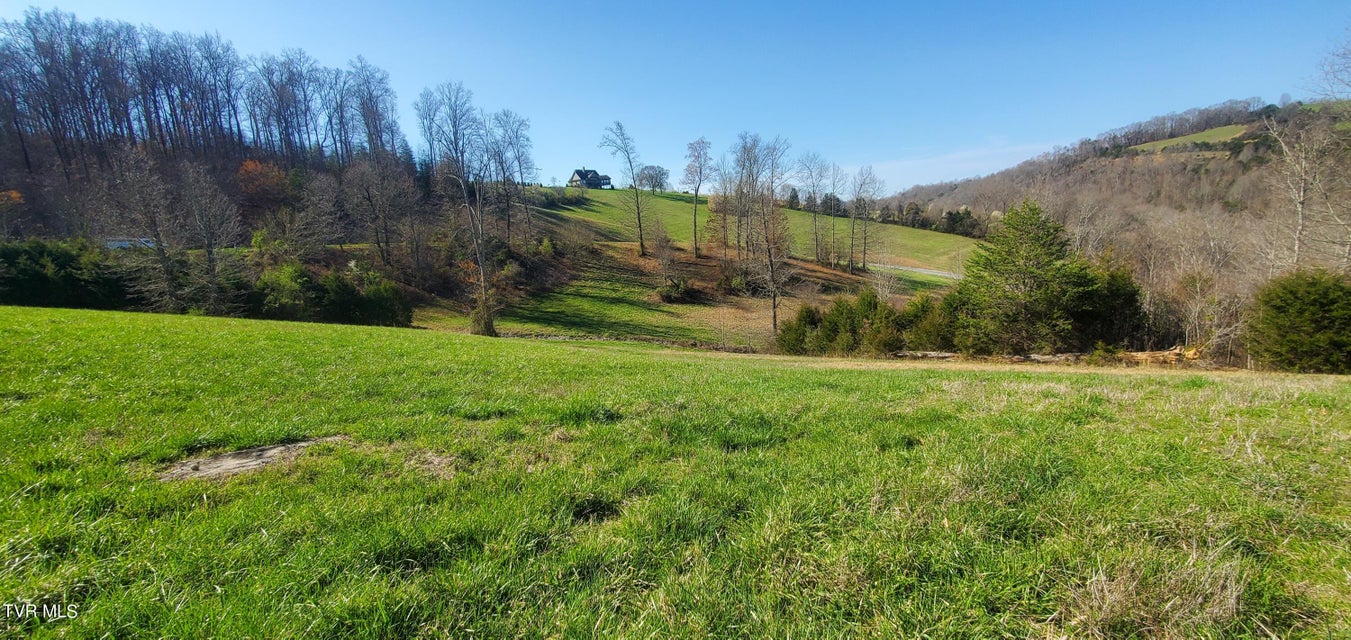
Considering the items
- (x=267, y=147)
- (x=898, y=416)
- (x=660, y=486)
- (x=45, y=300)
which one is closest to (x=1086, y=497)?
(x=898, y=416)

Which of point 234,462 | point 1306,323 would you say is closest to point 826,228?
point 1306,323

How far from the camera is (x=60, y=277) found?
25.6m

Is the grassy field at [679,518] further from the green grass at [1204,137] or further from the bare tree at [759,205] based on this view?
the green grass at [1204,137]

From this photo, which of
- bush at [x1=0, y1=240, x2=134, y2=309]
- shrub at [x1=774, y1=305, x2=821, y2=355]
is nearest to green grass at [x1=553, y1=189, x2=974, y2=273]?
shrub at [x1=774, y1=305, x2=821, y2=355]

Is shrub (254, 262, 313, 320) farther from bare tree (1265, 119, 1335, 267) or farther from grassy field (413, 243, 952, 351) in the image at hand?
bare tree (1265, 119, 1335, 267)

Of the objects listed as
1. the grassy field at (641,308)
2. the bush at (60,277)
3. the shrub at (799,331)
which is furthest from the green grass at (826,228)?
the bush at (60,277)

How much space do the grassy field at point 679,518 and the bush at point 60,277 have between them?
104 feet

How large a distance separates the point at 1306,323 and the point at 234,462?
25.0m

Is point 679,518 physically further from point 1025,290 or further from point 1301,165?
point 1301,165

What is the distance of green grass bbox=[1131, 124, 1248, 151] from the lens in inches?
2661

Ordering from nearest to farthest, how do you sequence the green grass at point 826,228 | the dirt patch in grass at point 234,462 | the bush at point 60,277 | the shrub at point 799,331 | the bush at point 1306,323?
the dirt patch in grass at point 234,462 → the bush at point 1306,323 → the bush at point 60,277 → the shrub at point 799,331 → the green grass at point 826,228

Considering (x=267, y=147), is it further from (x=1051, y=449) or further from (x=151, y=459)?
(x=1051, y=449)

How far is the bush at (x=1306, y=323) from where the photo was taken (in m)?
13.8

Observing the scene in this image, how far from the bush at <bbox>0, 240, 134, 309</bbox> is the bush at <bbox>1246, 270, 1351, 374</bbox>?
2010 inches
